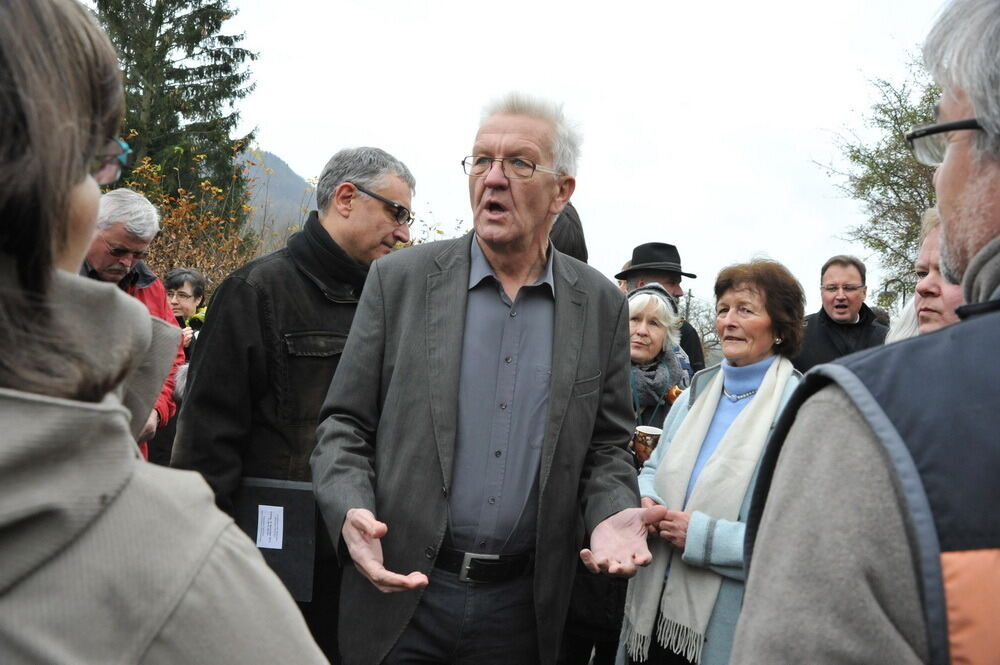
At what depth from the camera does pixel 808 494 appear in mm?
1115

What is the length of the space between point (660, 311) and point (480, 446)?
2.44 meters

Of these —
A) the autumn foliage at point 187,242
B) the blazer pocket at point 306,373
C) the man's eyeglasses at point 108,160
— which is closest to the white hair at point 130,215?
the blazer pocket at point 306,373

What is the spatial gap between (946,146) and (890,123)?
75.6 feet

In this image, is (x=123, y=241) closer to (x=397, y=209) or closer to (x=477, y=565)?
(x=397, y=209)

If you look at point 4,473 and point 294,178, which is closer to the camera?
point 4,473

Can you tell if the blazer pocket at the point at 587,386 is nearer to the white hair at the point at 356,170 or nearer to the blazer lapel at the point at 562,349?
the blazer lapel at the point at 562,349

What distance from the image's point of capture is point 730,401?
3527 millimetres

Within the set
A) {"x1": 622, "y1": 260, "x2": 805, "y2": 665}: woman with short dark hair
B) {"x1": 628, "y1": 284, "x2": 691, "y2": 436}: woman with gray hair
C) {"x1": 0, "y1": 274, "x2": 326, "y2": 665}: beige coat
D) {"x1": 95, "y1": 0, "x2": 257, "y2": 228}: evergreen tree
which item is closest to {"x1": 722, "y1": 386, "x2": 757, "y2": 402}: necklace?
{"x1": 622, "y1": 260, "x2": 805, "y2": 665}: woman with short dark hair

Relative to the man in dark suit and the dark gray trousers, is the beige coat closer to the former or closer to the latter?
the man in dark suit

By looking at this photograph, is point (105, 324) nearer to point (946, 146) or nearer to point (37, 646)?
point (37, 646)

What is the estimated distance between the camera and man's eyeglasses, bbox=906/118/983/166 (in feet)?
4.06

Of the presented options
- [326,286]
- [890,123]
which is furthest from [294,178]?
[326,286]

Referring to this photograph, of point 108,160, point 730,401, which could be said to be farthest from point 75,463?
point 730,401

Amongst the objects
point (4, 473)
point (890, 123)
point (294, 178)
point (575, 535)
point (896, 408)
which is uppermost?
point (294, 178)
